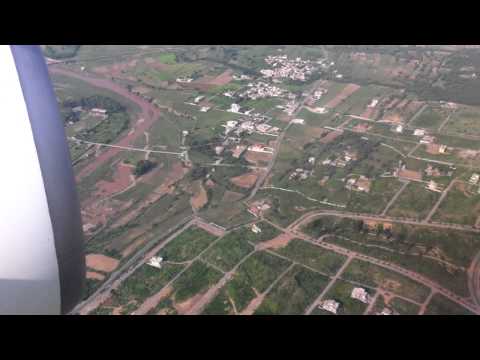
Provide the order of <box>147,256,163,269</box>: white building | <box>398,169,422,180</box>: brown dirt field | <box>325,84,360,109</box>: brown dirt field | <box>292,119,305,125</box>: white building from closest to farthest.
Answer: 1. <box>147,256,163,269</box>: white building
2. <box>398,169,422,180</box>: brown dirt field
3. <box>292,119,305,125</box>: white building
4. <box>325,84,360,109</box>: brown dirt field

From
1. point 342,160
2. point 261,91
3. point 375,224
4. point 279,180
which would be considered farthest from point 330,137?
point 375,224

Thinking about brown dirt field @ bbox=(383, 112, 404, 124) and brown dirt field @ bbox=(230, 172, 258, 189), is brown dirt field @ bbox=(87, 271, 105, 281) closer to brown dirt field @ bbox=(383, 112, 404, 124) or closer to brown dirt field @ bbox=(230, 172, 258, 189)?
brown dirt field @ bbox=(230, 172, 258, 189)

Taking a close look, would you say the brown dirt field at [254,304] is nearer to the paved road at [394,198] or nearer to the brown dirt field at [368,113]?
the paved road at [394,198]

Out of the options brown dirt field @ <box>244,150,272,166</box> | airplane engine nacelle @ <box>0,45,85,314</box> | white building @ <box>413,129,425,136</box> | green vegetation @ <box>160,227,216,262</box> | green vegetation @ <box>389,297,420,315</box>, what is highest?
airplane engine nacelle @ <box>0,45,85,314</box>

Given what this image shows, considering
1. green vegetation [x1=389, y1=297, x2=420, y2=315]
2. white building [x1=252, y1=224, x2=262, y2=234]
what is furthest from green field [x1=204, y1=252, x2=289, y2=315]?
green vegetation [x1=389, y1=297, x2=420, y2=315]

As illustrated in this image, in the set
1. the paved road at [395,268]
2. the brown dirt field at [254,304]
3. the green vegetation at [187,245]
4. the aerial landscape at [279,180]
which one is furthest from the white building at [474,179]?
the green vegetation at [187,245]

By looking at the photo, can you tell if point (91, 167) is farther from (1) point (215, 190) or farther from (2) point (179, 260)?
(2) point (179, 260)

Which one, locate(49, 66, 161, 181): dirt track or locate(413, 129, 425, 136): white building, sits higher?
locate(413, 129, 425, 136): white building
